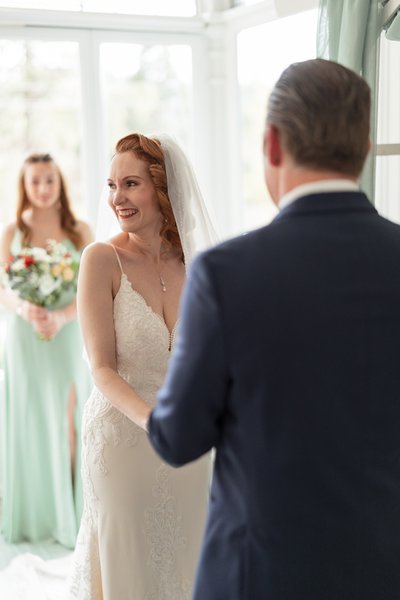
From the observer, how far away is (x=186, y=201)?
8.54 ft

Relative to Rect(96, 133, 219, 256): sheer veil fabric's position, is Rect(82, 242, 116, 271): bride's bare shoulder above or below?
below

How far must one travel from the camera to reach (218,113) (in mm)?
4875

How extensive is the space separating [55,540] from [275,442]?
3.15 meters

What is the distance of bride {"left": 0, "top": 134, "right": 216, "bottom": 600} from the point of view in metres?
2.43

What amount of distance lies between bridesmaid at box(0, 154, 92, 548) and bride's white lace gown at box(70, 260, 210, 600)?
1.57 metres

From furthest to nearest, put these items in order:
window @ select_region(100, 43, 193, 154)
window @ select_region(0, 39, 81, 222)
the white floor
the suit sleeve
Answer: window @ select_region(100, 43, 193, 154) < window @ select_region(0, 39, 81, 222) < the white floor < the suit sleeve

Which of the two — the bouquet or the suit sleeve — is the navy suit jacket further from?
the bouquet

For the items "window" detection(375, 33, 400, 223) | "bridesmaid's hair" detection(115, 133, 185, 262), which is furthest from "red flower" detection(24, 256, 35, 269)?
"window" detection(375, 33, 400, 223)

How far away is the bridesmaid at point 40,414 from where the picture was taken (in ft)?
13.4

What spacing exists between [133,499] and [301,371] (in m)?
1.30

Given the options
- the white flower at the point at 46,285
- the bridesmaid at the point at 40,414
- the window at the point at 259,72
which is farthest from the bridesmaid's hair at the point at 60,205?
the window at the point at 259,72

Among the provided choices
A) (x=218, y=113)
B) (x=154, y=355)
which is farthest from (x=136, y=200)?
(x=218, y=113)

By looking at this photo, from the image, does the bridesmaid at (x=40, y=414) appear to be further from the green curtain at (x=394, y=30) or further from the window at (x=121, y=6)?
the green curtain at (x=394, y=30)

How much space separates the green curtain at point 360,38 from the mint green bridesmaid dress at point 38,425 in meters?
1.96
